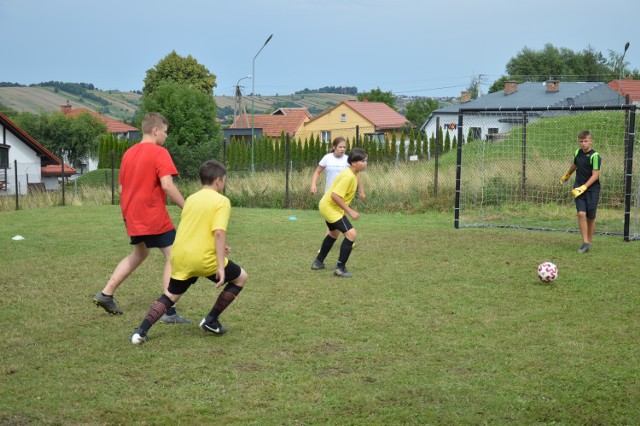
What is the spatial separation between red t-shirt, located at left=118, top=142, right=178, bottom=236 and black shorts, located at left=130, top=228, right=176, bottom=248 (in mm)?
56

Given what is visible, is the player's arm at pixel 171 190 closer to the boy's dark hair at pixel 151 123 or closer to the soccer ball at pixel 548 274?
the boy's dark hair at pixel 151 123

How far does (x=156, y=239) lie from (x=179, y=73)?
67623mm

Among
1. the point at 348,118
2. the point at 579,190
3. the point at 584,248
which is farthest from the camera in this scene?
the point at 348,118

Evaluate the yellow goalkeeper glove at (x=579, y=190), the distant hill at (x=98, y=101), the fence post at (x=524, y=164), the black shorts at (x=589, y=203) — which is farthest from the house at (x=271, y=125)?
the yellow goalkeeper glove at (x=579, y=190)

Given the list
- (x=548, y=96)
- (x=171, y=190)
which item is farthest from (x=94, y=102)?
(x=171, y=190)

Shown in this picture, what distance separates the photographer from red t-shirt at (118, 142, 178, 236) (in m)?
6.99

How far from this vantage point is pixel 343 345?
637 centimetres

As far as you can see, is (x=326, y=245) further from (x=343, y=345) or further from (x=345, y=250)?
(x=343, y=345)

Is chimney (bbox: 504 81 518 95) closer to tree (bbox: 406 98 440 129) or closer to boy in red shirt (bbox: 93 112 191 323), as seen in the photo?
tree (bbox: 406 98 440 129)

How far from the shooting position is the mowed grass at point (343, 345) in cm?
488

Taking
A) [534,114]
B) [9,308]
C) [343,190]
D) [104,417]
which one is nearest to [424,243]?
[343,190]

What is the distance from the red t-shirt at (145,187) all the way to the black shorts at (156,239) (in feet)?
0.19

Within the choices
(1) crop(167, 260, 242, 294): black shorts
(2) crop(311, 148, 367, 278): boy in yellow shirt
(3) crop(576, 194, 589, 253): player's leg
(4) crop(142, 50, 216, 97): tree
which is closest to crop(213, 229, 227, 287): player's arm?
(1) crop(167, 260, 242, 294): black shorts

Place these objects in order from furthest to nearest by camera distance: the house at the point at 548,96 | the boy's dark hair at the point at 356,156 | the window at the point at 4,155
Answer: the house at the point at 548,96 → the window at the point at 4,155 → the boy's dark hair at the point at 356,156
